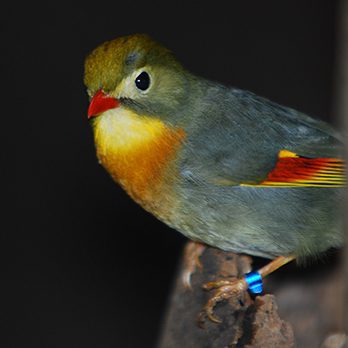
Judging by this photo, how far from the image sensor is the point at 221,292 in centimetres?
366

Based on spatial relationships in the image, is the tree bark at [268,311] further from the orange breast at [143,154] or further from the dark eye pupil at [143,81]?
the dark eye pupil at [143,81]

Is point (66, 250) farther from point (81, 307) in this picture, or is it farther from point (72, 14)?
point (72, 14)

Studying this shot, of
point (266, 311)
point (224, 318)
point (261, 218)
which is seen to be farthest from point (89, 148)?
point (266, 311)

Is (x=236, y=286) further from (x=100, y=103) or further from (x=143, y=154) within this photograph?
(x=100, y=103)

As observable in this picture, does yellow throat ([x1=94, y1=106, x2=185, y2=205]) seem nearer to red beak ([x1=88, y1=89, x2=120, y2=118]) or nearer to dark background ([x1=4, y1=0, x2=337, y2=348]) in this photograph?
red beak ([x1=88, y1=89, x2=120, y2=118])

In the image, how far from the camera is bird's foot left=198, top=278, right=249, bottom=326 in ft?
11.8

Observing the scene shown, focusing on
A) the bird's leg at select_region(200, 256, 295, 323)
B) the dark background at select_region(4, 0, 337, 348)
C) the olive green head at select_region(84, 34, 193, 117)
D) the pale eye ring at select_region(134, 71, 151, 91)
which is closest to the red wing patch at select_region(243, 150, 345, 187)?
the bird's leg at select_region(200, 256, 295, 323)

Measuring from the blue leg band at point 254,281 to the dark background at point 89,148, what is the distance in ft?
7.20

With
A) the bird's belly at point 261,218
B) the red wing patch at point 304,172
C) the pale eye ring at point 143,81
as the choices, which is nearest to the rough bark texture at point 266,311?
the bird's belly at point 261,218

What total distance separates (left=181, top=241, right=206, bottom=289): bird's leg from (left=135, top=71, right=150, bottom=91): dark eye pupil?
3.02ft

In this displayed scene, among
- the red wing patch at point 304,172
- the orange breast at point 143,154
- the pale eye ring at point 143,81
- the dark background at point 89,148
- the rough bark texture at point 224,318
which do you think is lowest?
the rough bark texture at point 224,318

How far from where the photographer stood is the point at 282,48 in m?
6.52

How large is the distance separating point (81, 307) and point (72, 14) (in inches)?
86.1

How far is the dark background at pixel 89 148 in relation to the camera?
5.90 m
